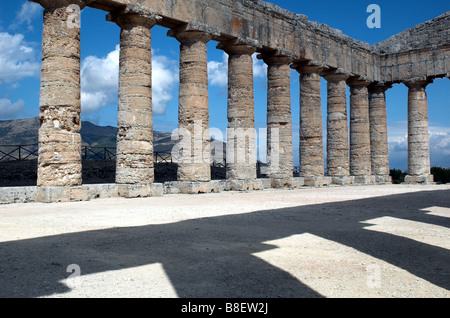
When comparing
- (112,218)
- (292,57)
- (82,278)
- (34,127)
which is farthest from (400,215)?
(34,127)

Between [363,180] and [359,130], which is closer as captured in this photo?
[363,180]

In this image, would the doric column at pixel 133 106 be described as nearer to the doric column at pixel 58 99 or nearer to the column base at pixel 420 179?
the doric column at pixel 58 99

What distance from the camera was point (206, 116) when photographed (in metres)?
17.2

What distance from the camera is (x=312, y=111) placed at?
73.6 ft

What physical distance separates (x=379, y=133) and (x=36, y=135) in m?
119

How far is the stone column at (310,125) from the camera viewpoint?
22344mm

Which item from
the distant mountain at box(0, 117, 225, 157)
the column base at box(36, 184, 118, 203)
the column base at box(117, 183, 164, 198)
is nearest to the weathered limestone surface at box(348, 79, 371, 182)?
the column base at box(117, 183, 164, 198)

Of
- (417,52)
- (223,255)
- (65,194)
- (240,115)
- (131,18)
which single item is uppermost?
(417,52)

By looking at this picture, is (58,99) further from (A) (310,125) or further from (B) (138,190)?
(A) (310,125)

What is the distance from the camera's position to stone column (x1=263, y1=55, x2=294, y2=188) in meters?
20.6

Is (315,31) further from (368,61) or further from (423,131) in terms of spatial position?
(423,131)

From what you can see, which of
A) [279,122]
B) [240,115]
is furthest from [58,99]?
[279,122]

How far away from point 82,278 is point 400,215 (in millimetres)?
7622

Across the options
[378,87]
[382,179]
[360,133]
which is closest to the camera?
[360,133]
